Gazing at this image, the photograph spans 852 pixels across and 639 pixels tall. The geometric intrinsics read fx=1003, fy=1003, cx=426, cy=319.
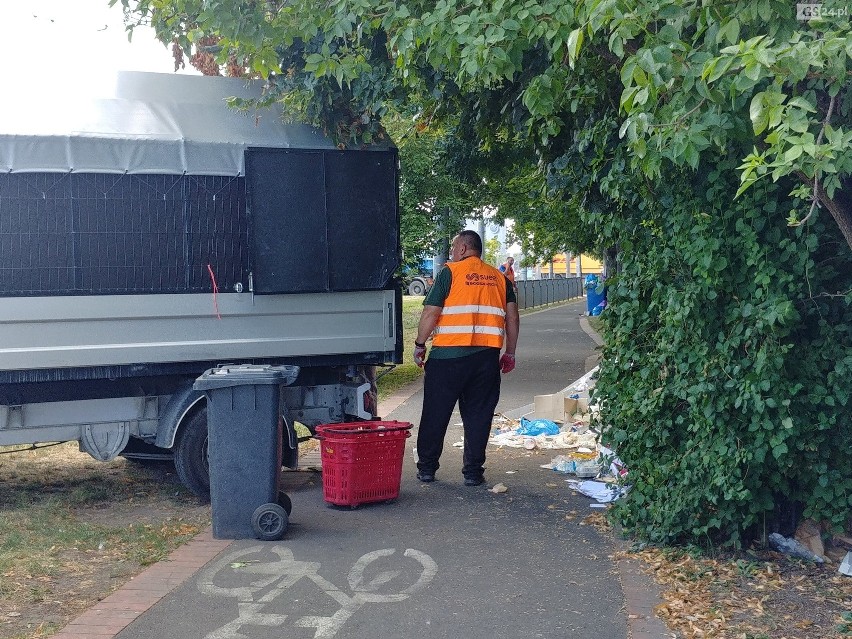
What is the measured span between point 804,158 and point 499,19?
1932 millimetres

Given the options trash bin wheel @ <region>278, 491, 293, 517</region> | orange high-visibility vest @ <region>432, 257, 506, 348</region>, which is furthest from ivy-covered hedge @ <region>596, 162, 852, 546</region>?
trash bin wheel @ <region>278, 491, 293, 517</region>

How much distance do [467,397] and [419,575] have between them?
2.44 m

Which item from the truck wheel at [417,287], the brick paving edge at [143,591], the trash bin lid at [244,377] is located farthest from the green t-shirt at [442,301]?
the truck wheel at [417,287]

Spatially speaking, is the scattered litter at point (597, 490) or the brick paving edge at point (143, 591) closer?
the brick paving edge at point (143, 591)

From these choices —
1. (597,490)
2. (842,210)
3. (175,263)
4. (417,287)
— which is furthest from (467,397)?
(417,287)

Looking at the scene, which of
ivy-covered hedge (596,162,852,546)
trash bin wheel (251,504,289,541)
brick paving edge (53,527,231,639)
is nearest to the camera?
brick paving edge (53,527,231,639)

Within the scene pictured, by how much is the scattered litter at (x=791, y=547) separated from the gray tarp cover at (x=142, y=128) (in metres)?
4.18

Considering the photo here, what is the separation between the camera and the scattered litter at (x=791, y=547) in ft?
18.1

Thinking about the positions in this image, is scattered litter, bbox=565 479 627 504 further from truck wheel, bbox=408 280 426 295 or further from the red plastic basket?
truck wheel, bbox=408 280 426 295

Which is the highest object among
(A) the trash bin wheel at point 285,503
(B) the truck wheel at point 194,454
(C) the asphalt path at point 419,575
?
(B) the truck wheel at point 194,454

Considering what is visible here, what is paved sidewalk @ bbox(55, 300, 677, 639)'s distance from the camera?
474cm

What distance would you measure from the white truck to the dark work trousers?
0.39 m

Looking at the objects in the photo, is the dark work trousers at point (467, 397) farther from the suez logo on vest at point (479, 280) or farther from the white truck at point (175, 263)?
the suez logo on vest at point (479, 280)

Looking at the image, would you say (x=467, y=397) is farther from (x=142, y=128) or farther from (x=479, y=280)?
(x=142, y=128)
